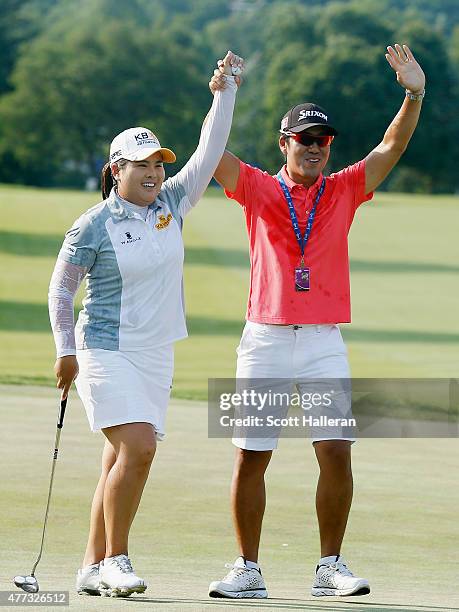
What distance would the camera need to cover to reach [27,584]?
17.8 feet

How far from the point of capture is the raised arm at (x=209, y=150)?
6.10 metres

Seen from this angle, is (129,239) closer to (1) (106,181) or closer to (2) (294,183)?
(1) (106,181)

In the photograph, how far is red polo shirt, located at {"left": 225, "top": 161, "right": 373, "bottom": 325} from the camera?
20.3ft

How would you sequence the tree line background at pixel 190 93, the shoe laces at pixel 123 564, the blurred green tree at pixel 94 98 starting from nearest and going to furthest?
the shoe laces at pixel 123 564 < the tree line background at pixel 190 93 < the blurred green tree at pixel 94 98

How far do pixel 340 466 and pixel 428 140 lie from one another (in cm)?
9711

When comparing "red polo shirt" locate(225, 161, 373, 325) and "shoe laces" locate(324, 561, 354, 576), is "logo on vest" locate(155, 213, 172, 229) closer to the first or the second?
"red polo shirt" locate(225, 161, 373, 325)

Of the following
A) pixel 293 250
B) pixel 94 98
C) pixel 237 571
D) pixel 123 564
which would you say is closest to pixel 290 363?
pixel 293 250

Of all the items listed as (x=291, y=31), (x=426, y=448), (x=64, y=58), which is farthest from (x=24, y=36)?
(x=426, y=448)

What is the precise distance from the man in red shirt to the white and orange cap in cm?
43

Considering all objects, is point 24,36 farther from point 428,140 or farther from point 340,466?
point 340,466

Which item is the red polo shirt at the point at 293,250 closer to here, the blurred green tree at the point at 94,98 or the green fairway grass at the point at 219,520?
the green fairway grass at the point at 219,520

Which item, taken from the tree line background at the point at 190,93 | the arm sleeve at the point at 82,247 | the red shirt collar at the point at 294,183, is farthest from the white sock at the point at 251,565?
the tree line background at the point at 190,93

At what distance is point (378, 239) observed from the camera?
45.4 meters

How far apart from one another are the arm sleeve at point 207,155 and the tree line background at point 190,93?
301 feet
